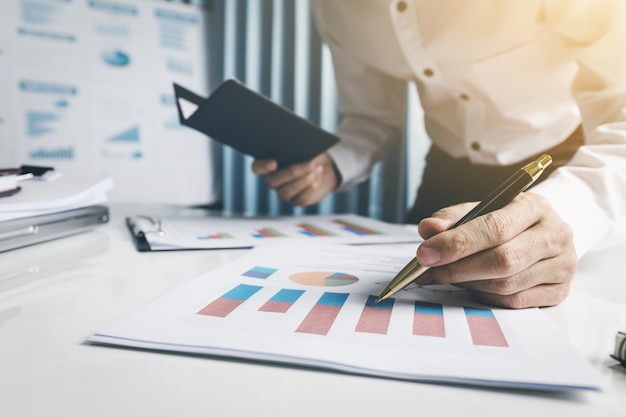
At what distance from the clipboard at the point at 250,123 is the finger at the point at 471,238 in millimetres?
436

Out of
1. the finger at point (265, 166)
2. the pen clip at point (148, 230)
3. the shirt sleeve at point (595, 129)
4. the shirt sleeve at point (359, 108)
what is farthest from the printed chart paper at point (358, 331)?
the shirt sleeve at point (359, 108)

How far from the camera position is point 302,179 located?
3.53 ft

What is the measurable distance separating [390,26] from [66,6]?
0.88 meters

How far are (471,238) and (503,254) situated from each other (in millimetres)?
33

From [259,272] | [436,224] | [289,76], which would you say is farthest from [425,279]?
[289,76]

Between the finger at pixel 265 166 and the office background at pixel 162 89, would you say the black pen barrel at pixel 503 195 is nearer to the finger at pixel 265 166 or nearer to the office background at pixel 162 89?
the finger at pixel 265 166

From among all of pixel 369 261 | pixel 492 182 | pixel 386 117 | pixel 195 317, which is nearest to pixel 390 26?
pixel 386 117

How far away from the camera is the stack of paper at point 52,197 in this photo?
2.22 ft

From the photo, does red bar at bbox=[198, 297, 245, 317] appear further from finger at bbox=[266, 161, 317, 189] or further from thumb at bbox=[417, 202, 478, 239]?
finger at bbox=[266, 161, 317, 189]

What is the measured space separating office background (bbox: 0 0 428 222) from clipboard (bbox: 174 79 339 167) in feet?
1.99

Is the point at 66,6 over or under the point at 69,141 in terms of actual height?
over

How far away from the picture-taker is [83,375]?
0.32 m

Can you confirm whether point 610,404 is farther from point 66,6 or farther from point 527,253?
point 66,6

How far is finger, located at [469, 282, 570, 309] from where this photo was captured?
0.46 meters
